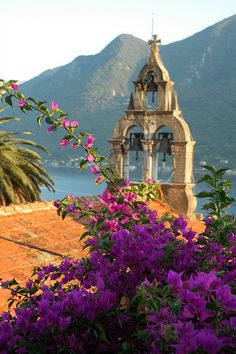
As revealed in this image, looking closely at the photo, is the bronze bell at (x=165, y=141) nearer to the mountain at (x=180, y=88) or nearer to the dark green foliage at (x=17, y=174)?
the dark green foliage at (x=17, y=174)

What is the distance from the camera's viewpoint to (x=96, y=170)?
4.09 m

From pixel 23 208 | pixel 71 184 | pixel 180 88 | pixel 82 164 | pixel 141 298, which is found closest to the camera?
pixel 141 298

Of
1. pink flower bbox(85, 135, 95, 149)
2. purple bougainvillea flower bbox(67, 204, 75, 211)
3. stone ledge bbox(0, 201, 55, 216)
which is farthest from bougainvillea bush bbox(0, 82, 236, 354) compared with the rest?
stone ledge bbox(0, 201, 55, 216)

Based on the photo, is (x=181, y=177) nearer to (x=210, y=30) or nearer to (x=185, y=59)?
(x=185, y=59)

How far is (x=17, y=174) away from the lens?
47.4ft

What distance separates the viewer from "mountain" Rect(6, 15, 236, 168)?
97.9 meters

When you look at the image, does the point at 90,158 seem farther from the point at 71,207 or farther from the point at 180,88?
the point at 180,88

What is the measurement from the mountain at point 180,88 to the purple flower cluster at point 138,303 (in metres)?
83.6

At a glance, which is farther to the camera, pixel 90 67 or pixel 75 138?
pixel 90 67

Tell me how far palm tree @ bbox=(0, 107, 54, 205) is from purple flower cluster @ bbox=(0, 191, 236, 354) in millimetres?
11132

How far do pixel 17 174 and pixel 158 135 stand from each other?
4.09 metres

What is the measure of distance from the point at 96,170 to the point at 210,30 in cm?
14684

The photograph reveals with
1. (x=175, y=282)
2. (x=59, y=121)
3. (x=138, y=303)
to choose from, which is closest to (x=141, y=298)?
(x=138, y=303)

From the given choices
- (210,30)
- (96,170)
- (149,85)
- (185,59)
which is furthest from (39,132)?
(96,170)
